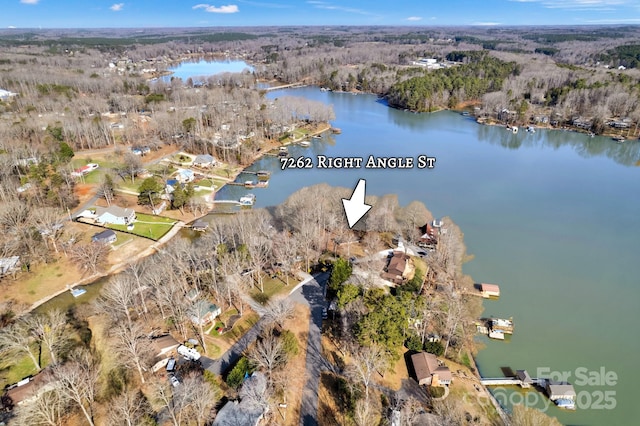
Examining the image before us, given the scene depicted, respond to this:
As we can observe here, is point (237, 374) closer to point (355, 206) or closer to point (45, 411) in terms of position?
point (45, 411)

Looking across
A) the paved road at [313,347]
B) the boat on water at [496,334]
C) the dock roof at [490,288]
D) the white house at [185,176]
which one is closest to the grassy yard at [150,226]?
the white house at [185,176]

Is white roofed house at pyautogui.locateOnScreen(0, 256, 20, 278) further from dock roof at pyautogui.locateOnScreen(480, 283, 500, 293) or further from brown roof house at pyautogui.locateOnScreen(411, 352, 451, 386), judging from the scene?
dock roof at pyautogui.locateOnScreen(480, 283, 500, 293)

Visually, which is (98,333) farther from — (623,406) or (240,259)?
(623,406)

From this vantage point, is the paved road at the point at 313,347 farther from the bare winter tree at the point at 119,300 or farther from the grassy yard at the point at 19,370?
the grassy yard at the point at 19,370

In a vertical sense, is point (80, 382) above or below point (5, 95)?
below

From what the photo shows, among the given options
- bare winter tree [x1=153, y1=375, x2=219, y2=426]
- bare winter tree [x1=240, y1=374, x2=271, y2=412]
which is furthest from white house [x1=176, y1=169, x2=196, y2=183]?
bare winter tree [x1=240, y1=374, x2=271, y2=412]

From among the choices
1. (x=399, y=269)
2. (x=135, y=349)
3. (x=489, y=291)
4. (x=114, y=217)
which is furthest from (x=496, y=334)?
(x=114, y=217)

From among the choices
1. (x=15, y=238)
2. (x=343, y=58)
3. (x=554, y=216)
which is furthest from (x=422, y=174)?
(x=343, y=58)
